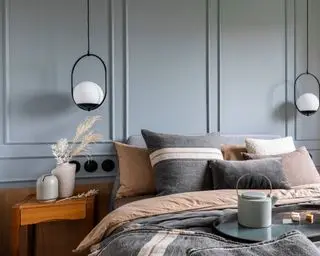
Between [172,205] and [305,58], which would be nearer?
[172,205]

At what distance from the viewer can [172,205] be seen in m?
1.64

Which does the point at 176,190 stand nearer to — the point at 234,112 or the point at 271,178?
the point at 271,178

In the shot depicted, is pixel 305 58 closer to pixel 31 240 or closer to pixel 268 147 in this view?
pixel 268 147

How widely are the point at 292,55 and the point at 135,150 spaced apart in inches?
77.9

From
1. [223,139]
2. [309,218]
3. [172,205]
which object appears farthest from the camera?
[223,139]

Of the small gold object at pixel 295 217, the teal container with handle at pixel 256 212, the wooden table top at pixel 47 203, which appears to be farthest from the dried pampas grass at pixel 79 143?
the small gold object at pixel 295 217

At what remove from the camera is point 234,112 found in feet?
10.1

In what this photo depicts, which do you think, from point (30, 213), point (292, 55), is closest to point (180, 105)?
point (292, 55)

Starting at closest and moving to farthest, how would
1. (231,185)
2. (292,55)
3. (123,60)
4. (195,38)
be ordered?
(231,185)
(123,60)
(195,38)
(292,55)

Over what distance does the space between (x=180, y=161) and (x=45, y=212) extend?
972 mm

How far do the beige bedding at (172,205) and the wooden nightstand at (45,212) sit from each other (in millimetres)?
643

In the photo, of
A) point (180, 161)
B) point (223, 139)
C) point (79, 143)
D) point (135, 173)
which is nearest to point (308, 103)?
point (223, 139)

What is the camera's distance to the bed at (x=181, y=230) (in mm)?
972

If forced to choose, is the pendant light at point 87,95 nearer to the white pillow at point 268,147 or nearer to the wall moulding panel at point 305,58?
the white pillow at point 268,147
